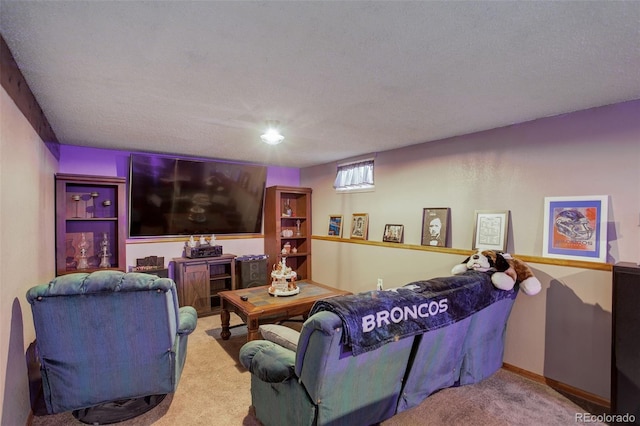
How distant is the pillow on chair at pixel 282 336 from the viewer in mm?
2012

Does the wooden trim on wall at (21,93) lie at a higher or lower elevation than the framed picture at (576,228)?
higher

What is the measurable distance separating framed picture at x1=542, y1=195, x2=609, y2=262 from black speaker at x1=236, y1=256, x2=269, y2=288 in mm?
3744

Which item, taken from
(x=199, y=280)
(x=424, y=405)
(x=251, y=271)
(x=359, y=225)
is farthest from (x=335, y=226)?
(x=424, y=405)

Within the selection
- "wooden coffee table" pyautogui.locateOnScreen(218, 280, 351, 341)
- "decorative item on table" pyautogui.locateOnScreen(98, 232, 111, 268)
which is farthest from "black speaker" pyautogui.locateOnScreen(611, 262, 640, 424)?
"decorative item on table" pyautogui.locateOnScreen(98, 232, 111, 268)

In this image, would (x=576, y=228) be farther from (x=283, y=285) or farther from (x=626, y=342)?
(x=283, y=285)

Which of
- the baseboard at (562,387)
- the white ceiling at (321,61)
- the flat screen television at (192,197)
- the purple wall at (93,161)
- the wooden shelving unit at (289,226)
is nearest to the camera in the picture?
the white ceiling at (321,61)

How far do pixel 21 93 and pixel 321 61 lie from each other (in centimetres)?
192

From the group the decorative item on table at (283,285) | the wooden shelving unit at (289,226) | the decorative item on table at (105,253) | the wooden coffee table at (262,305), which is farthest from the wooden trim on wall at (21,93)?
the wooden shelving unit at (289,226)

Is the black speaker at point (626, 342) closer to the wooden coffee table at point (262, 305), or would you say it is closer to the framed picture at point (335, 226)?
the wooden coffee table at point (262, 305)

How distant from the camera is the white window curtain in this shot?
458cm

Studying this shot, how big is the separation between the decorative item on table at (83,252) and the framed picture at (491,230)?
15.1 feet

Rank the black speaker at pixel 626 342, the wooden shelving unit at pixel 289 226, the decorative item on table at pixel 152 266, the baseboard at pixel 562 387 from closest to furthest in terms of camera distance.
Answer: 1. the black speaker at pixel 626 342
2. the baseboard at pixel 562 387
3. the decorative item on table at pixel 152 266
4. the wooden shelving unit at pixel 289 226

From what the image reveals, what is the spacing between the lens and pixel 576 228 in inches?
103

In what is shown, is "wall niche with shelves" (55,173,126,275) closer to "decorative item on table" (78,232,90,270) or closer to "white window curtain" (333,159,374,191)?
"decorative item on table" (78,232,90,270)
